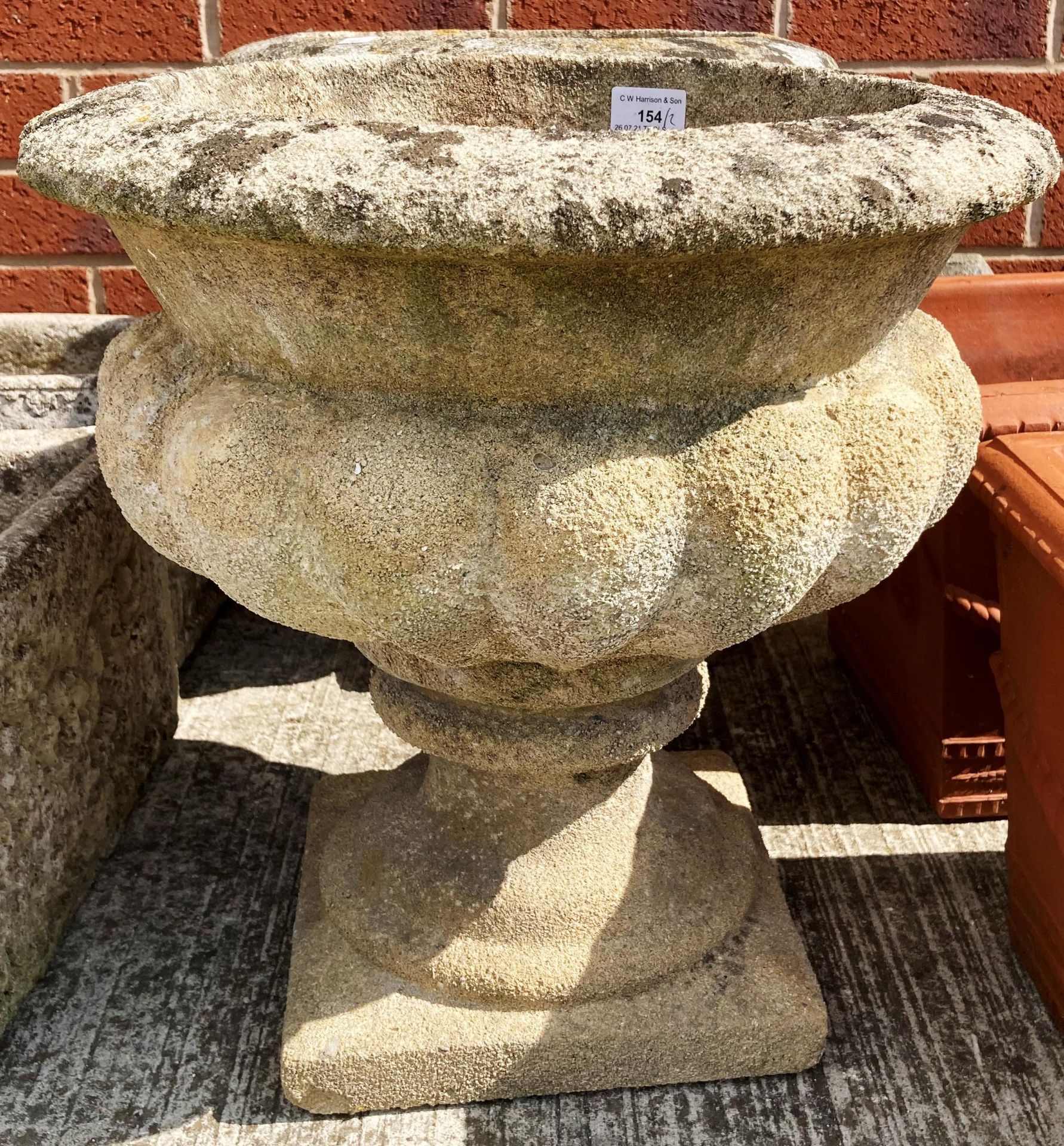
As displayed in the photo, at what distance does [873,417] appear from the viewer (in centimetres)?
102

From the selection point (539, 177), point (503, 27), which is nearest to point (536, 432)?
point (539, 177)

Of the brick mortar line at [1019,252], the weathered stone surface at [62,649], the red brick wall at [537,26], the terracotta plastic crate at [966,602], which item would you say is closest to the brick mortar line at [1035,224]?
the brick mortar line at [1019,252]

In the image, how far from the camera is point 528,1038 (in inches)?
51.0

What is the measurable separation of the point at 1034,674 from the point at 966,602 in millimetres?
207

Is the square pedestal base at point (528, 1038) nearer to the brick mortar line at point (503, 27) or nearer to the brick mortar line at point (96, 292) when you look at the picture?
the brick mortar line at point (96, 292)

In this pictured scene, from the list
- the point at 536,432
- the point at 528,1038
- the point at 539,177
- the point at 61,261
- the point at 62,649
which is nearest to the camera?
the point at 539,177

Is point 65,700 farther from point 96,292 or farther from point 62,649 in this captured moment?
point 96,292

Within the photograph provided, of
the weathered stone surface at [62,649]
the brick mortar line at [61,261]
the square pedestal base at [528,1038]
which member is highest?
the brick mortar line at [61,261]

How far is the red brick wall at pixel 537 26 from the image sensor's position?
76.2 inches

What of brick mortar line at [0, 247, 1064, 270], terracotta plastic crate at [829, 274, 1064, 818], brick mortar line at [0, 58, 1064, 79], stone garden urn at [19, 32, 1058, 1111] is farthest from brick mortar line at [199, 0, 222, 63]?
terracotta plastic crate at [829, 274, 1064, 818]

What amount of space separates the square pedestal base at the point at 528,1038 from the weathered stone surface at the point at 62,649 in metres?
0.33

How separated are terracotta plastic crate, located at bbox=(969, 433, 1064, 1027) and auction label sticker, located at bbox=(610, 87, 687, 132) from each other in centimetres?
55

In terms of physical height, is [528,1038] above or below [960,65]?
below

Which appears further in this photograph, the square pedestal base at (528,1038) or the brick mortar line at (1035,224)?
the brick mortar line at (1035,224)
